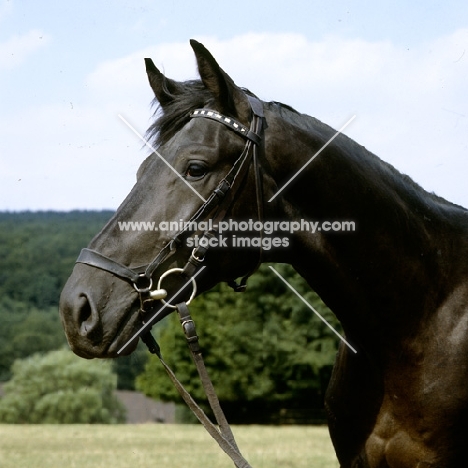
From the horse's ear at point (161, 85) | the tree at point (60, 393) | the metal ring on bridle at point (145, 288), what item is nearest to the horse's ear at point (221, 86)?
the horse's ear at point (161, 85)

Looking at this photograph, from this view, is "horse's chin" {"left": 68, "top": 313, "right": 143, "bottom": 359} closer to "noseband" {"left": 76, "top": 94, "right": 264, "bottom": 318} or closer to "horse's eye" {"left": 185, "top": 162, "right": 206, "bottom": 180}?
"noseband" {"left": 76, "top": 94, "right": 264, "bottom": 318}

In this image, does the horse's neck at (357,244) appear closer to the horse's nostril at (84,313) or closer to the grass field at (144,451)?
the horse's nostril at (84,313)

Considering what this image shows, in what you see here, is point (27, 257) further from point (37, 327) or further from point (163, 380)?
point (163, 380)

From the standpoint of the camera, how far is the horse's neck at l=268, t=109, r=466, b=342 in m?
3.92

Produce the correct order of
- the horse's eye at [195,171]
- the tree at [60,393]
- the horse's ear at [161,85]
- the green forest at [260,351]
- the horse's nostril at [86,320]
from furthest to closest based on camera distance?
the tree at [60,393] → the green forest at [260,351] → the horse's ear at [161,85] → the horse's eye at [195,171] → the horse's nostril at [86,320]

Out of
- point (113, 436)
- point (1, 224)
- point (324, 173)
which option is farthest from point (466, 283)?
point (1, 224)

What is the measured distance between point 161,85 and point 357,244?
141cm

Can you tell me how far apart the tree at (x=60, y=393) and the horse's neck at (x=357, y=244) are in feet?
111

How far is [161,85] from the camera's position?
4098 millimetres

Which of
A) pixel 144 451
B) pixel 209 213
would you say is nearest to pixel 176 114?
pixel 209 213

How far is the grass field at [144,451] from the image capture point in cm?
1300

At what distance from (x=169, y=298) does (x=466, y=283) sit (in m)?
1.69

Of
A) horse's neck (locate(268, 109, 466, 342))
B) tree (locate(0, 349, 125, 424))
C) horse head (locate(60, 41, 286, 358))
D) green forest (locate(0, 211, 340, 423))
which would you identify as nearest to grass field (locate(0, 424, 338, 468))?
horse's neck (locate(268, 109, 466, 342))

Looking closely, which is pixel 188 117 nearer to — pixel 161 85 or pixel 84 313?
pixel 161 85
